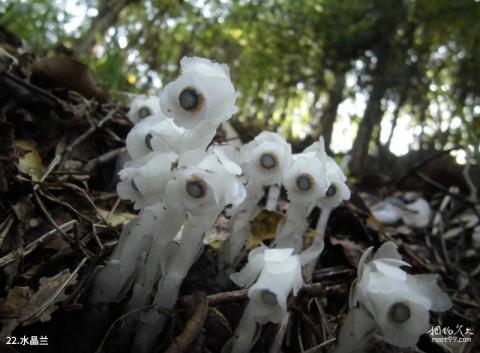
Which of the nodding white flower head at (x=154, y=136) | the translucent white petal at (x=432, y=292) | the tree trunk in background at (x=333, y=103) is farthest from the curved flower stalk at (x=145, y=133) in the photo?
the tree trunk in background at (x=333, y=103)

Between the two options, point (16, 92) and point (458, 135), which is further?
point (458, 135)

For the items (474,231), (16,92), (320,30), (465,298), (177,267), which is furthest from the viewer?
(320,30)

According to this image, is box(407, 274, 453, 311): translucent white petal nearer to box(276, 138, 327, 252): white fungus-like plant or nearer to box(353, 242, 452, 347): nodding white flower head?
box(353, 242, 452, 347): nodding white flower head

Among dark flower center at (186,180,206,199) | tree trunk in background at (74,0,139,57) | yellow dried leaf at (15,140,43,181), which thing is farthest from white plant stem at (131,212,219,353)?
tree trunk in background at (74,0,139,57)

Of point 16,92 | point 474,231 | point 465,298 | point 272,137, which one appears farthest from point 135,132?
point 474,231

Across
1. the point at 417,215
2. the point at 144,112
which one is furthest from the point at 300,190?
the point at 417,215

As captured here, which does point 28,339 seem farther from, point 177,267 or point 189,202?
point 189,202

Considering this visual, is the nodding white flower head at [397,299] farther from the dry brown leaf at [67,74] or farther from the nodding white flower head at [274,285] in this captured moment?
the dry brown leaf at [67,74]
